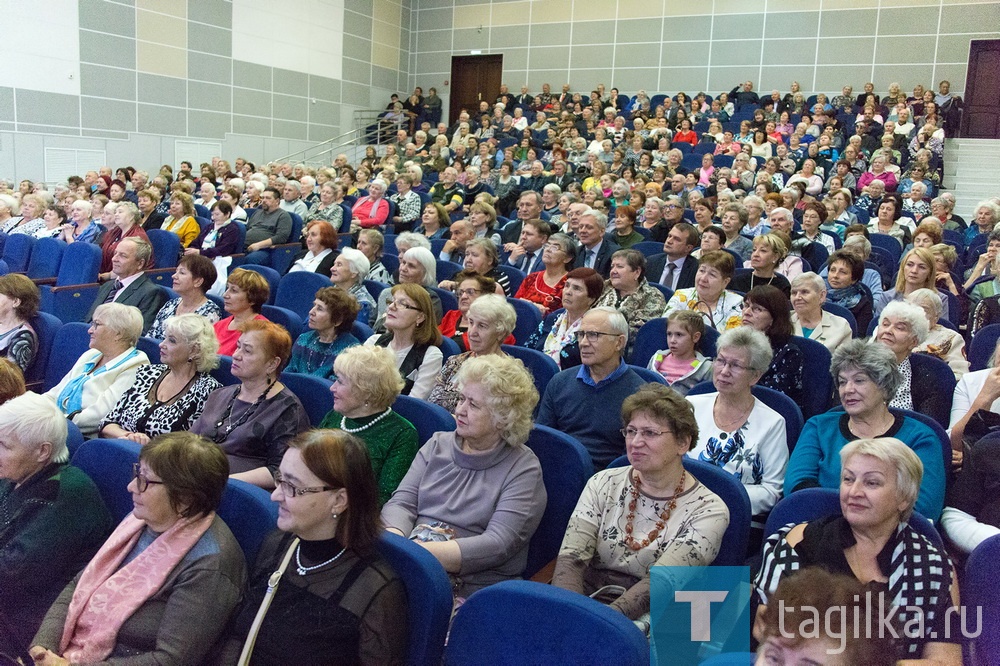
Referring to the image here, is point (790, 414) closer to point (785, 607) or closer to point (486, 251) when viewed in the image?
point (785, 607)

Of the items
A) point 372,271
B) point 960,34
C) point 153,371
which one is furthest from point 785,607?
point 960,34

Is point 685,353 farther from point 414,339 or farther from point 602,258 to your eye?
point 602,258

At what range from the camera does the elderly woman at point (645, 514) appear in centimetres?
188

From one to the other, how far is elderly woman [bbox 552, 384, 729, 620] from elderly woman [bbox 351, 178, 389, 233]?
5.60 meters

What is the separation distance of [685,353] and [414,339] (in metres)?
1.12

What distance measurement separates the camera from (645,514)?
1.96m

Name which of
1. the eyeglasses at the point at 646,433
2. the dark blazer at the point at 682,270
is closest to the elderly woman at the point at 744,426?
the eyeglasses at the point at 646,433

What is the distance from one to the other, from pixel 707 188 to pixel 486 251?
4660mm

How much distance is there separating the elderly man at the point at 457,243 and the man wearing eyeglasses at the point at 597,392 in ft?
9.93

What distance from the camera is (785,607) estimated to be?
1216 mm

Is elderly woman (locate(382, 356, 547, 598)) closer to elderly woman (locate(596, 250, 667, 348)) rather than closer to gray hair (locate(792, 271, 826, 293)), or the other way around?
elderly woman (locate(596, 250, 667, 348))

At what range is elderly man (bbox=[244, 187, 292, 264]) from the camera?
662cm

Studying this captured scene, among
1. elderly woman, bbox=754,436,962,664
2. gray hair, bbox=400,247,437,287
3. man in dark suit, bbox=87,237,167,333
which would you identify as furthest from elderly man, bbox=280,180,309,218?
elderly woman, bbox=754,436,962,664

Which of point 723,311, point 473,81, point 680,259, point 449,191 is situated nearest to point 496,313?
point 723,311
